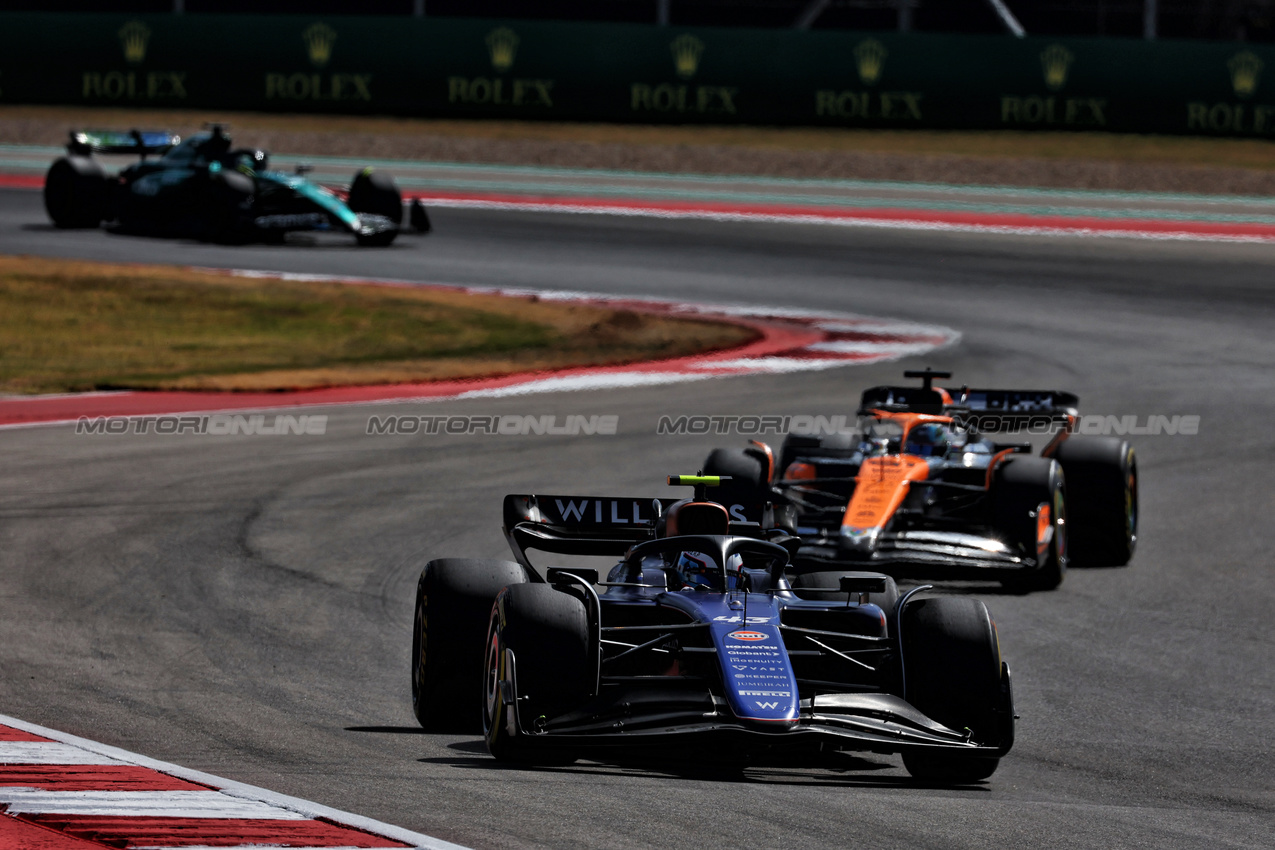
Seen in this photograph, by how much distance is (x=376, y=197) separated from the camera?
28750 mm

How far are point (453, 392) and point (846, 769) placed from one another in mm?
11471

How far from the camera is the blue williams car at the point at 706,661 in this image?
282 inches

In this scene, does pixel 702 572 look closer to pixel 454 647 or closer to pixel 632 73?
pixel 454 647

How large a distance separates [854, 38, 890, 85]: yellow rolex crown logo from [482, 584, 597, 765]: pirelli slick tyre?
2947cm

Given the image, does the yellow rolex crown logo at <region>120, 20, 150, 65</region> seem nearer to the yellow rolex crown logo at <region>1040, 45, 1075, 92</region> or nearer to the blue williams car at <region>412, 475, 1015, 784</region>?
the yellow rolex crown logo at <region>1040, 45, 1075, 92</region>

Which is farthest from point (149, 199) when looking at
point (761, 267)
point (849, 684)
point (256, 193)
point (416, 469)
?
point (849, 684)

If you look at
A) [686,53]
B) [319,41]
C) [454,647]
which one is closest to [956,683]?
[454,647]

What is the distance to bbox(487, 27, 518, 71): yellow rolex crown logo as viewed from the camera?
36.9m

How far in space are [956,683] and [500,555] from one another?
5054mm

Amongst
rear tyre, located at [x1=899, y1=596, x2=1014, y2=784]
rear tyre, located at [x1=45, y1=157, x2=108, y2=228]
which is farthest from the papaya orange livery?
rear tyre, located at [x1=45, y1=157, x2=108, y2=228]

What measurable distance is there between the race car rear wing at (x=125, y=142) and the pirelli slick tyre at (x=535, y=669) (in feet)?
68.1

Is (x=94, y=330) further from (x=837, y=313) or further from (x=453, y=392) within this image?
(x=837, y=313)

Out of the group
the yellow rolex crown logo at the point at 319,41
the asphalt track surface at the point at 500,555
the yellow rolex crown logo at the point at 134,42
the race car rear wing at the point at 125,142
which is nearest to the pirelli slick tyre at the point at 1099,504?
the asphalt track surface at the point at 500,555

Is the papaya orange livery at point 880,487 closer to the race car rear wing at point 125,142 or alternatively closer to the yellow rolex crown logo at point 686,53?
the race car rear wing at point 125,142
